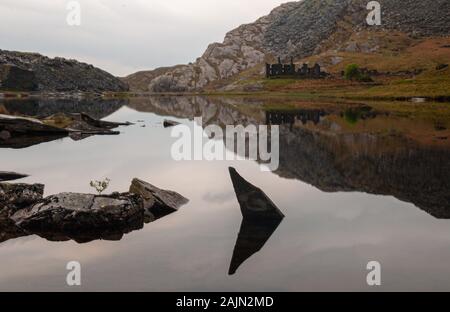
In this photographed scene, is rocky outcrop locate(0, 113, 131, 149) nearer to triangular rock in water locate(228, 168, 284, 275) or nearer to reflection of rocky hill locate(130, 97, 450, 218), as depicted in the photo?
reflection of rocky hill locate(130, 97, 450, 218)

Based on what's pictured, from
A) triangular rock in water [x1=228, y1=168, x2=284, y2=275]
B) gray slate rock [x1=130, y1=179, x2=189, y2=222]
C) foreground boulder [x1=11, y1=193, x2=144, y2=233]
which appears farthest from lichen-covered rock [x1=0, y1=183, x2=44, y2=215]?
triangular rock in water [x1=228, y1=168, x2=284, y2=275]

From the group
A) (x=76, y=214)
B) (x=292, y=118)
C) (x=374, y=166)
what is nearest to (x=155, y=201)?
(x=76, y=214)

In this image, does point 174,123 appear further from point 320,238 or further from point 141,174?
point 320,238

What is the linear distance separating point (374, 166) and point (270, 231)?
17.1m

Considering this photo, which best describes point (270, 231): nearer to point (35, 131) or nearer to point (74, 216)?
point (74, 216)

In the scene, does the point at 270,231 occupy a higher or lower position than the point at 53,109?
lower

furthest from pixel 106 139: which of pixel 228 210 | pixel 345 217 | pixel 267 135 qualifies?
pixel 345 217

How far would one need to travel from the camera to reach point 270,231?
16.5 meters

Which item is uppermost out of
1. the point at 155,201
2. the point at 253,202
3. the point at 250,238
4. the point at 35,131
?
the point at 35,131

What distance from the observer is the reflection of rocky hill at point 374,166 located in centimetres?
2377

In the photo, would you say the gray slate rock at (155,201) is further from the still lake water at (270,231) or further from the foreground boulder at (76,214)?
the foreground boulder at (76,214)

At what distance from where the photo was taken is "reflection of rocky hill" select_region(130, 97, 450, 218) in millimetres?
23766

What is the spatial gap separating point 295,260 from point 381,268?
2.52 metres

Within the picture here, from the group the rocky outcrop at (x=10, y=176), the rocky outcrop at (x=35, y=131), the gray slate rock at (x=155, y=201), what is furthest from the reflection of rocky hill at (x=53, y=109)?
the gray slate rock at (x=155, y=201)
